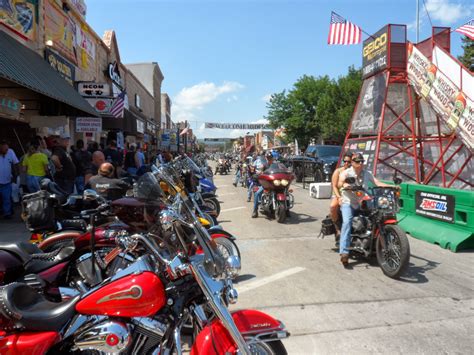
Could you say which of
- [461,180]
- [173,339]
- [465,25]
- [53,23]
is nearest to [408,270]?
[173,339]

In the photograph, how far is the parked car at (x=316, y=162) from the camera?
17.9 metres

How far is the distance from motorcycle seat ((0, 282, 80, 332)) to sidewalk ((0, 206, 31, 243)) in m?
5.74

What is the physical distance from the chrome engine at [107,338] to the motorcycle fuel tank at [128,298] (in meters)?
0.08

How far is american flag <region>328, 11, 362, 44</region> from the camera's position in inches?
486

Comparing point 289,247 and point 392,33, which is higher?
point 392,33

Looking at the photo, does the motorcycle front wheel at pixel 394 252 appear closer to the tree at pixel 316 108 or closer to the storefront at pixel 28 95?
the storefront at pixel 28 95

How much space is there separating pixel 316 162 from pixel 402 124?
6415 millimetres

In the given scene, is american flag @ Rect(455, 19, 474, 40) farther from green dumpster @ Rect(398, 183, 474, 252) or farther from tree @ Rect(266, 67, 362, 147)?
tree @ Rect(266, 67, 362, 147)

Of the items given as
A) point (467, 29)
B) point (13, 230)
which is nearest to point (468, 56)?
point (467, 29)

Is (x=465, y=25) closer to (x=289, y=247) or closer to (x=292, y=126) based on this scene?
(x=289, y=247)

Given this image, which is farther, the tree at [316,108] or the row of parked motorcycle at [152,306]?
→ the tree at [316,108]

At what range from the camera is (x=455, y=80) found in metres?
9.67

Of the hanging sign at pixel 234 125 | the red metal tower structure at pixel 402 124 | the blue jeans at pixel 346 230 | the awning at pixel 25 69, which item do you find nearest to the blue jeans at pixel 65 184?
the awning at pixel 25 69

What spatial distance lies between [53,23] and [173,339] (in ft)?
46.2
